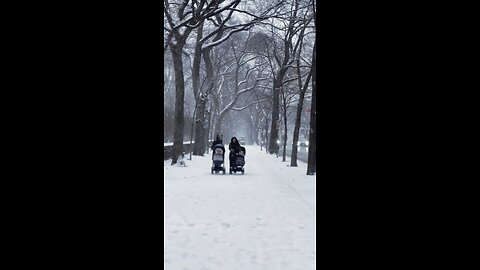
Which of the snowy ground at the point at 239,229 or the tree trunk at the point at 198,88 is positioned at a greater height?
the tree trunk at the point at 198,88

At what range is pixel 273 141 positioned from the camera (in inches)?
1383

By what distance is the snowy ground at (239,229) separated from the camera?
17.1 feet

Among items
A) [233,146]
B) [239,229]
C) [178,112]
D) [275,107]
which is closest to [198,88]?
[275,107]

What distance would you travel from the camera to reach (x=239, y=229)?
23.0 ft

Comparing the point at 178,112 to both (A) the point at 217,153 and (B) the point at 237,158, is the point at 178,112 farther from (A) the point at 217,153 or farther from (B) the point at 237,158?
(B) the point at 237,158

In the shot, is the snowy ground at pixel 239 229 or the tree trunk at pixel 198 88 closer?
the snowy ground at pixel 239 229

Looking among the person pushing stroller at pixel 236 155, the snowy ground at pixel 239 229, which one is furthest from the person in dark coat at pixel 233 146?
the snowy ground at pixel 239 229

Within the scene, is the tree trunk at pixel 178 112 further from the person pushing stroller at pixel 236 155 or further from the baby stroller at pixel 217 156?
the person pushing stroller at pixel 236 155

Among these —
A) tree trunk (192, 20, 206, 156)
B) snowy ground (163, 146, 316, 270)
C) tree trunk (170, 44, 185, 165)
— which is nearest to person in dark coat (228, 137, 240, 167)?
tree trunk (170, 44, 185, 165)

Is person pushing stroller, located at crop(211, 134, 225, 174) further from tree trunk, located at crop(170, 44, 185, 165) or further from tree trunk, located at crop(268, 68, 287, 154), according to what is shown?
tree trunk, located at crop(268, 68, 287, 154)
